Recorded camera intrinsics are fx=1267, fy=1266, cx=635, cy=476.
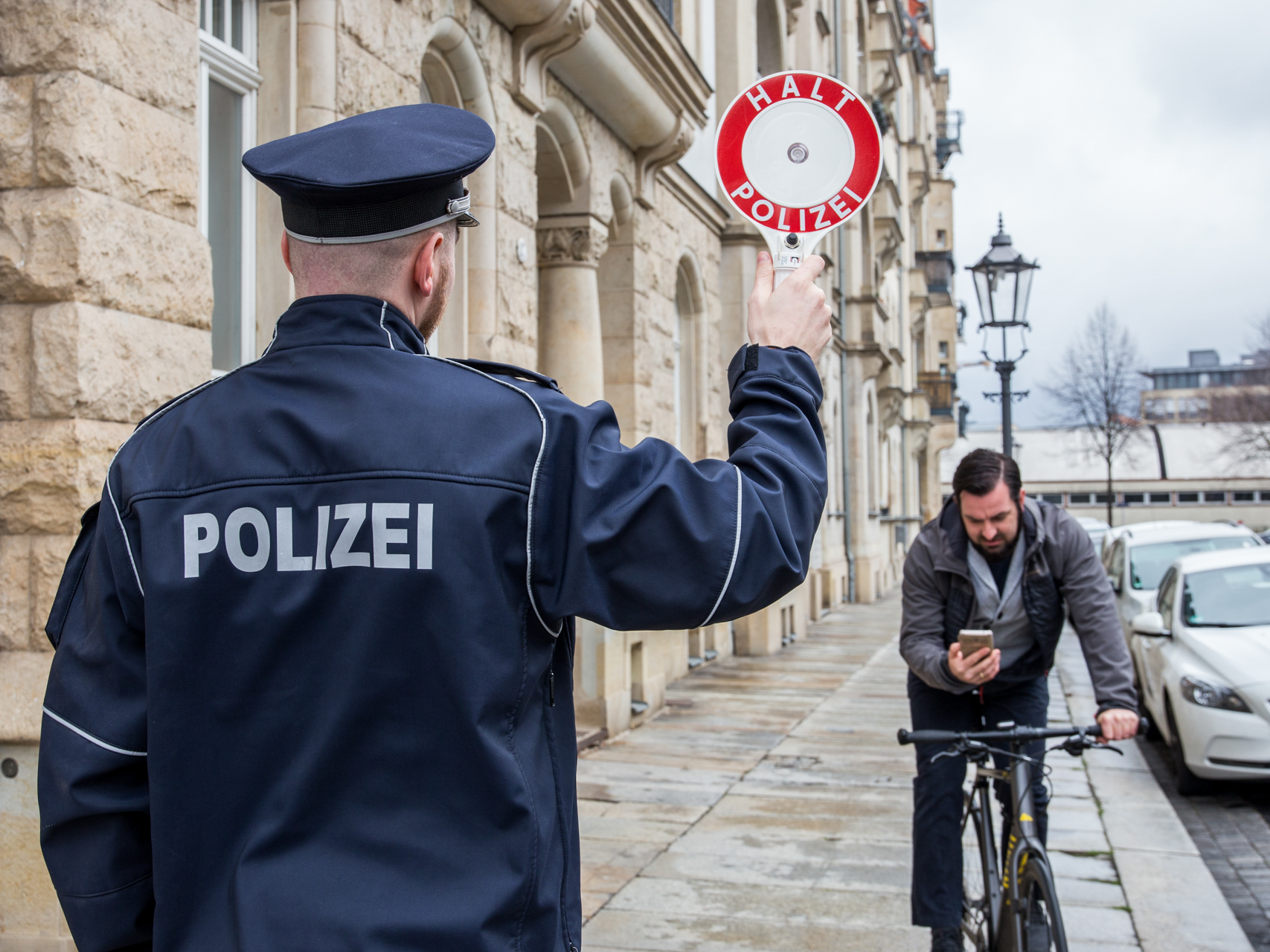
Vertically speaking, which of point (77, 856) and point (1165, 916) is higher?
point (77, 856)

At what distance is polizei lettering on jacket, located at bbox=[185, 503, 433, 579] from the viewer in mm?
1584

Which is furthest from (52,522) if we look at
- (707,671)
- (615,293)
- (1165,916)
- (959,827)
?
(707,671)

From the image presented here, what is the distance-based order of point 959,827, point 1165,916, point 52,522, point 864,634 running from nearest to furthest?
point 52,522 → point 959,827 → point 1165,916 → point 864,634

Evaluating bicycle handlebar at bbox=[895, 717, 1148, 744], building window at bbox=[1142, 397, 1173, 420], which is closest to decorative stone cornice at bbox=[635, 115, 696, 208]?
bicycle handlebar at bbox=[895, 717, 1148, 744]

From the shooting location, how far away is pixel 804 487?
1743 millimetres

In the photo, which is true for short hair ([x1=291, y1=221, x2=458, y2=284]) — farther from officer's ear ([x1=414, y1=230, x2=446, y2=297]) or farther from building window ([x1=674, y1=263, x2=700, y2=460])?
building window ([x1=674, y1=263, x2=700, y2=460])

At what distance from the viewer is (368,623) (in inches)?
62.5

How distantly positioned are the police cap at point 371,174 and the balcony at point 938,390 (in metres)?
40.4

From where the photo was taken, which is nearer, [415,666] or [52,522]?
[415,666]

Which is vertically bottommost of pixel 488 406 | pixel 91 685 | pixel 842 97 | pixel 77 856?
pixel 77 856

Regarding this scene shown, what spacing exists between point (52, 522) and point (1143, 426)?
6738 centimetres

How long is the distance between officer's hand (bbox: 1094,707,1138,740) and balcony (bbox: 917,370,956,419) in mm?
37789

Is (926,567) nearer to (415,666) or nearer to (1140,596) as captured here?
(415,666)

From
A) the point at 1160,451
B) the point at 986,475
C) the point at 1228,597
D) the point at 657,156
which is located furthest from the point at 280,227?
the point at 1160,451
